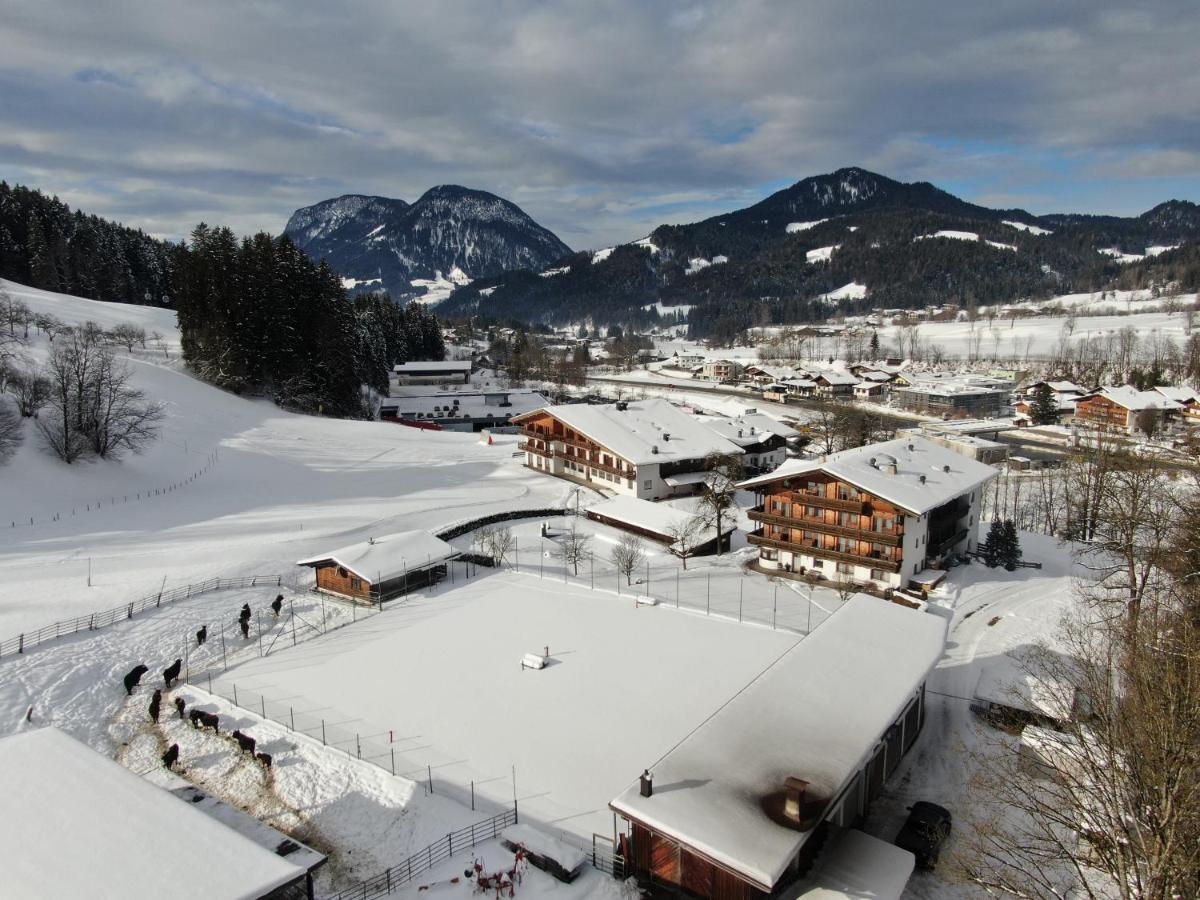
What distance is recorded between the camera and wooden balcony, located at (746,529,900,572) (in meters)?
36.2

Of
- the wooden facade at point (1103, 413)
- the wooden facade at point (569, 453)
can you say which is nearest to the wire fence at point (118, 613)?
the wooden facade at point (569, 453)

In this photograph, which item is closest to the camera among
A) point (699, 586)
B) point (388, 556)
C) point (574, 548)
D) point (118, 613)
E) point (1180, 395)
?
point (118, 613)

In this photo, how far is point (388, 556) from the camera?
35.4 meters

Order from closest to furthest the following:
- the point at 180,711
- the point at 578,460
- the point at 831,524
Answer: the point at 180,711 < the point at 831,524 < the point at 578,460

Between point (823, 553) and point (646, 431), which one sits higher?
point (646, 431)

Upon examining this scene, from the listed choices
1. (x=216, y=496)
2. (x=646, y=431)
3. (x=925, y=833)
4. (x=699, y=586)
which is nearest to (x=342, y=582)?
(x=699, y=586)

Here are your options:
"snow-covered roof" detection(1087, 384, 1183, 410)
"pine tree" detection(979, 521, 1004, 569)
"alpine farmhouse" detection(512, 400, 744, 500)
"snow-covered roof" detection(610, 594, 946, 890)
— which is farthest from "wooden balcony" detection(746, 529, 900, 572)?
"snow-covered roof" detection(1087, 384, 1183, 410)

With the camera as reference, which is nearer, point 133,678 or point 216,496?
point 133,678

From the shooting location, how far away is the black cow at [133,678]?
25.8 meters

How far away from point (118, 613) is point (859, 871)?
30388mm

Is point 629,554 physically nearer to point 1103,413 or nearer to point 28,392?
point 28,392

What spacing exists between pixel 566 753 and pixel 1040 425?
337 feet

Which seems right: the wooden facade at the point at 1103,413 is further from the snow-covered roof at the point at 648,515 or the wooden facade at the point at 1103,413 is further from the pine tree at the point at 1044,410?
the snow-covered roof at the point at 648,515

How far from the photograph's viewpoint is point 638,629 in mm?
30578
